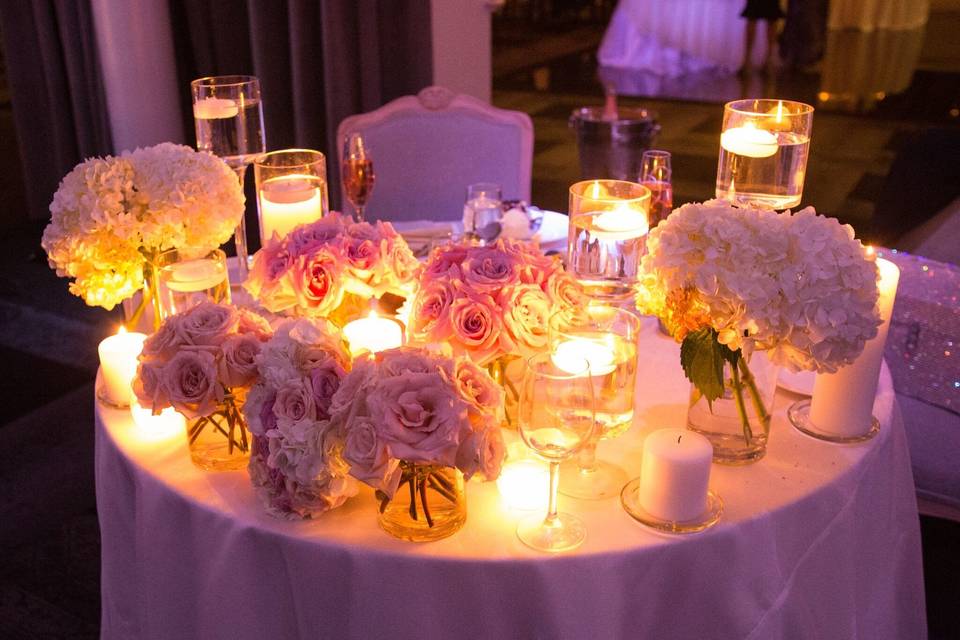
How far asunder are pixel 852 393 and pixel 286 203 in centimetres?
106

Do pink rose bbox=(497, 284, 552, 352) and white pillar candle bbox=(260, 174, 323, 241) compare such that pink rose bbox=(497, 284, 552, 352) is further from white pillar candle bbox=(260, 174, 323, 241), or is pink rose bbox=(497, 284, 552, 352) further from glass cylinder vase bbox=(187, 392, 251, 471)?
white pillar candle bbox=(260, 174, 323, 241)

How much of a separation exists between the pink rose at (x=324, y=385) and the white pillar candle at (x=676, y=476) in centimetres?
41

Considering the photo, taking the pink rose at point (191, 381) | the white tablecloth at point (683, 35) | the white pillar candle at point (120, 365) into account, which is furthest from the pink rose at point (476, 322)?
the white tablecloth at point (683, 35)

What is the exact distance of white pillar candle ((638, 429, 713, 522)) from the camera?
115cm

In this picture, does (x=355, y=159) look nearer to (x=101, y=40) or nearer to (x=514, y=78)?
(x=101, y=40)

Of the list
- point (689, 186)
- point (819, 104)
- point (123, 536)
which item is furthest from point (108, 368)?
point (819, 104)

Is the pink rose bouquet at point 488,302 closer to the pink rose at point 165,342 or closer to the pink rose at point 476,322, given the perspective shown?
the pink rose at point 476,322

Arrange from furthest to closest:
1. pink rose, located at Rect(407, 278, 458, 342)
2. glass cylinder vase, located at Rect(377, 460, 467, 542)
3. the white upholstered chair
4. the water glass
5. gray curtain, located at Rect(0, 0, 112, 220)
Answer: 1. gray curtain, located at Rect(0, 0, 112, 220)
2. the white upholstered chair
3. the water glass
4. pink rose, located at Rect(407, 278, 458, 342)
5. glass cylinder vase, located at Rect(377, 460, 467, 542)

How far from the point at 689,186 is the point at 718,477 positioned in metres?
4.05

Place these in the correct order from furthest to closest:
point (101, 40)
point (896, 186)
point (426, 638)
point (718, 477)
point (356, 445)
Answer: point (101, 40) < point (896, 186) < point (718, 477) < point (426, 638) < point (356, 445)

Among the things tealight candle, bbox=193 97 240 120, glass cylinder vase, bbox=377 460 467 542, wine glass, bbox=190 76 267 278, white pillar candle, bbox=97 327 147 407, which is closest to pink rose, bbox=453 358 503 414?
glass cylinder vase, bbox=377 460 467 542

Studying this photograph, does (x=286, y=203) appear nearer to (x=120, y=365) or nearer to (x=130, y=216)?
(x=130, y=216)

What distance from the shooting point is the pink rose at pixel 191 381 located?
46.8 inches

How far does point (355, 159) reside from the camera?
81.6 inches
